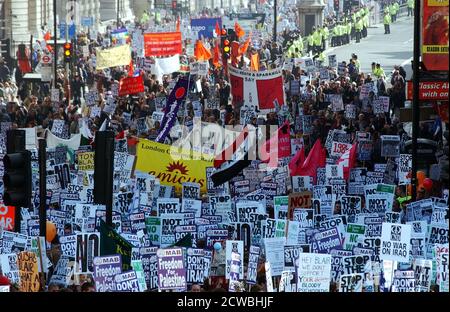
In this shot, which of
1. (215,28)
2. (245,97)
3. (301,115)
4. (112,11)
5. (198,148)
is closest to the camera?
(198,148)

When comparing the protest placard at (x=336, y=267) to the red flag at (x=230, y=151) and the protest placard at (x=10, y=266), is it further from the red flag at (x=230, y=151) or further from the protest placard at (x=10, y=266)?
the red flag at (x=230, y=151)

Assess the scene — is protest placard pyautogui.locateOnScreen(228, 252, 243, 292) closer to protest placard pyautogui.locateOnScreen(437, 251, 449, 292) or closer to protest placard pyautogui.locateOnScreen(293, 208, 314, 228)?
protest placard pyautogui.locateOnScreen(437, 251, 449, 292)

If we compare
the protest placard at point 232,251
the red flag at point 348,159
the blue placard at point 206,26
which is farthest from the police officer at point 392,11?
the protest placard at point 232,251

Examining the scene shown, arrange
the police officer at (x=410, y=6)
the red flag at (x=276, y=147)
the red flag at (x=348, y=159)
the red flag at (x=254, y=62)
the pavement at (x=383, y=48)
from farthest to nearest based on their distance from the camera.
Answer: the police officer at (x=410, y=6), the pavement at (x=383, y=48), the red flag at (x=254, y=62), the red flag at (x=276, y=147), the red flag at (x=348, y=159)

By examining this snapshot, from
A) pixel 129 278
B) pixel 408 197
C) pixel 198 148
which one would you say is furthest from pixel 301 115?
pixel 129 278

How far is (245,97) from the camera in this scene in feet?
122

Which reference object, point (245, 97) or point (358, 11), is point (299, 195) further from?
point (358, 11)

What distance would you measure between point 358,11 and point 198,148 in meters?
56.1

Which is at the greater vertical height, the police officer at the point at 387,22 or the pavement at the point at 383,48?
the police officer at the point at 387,22

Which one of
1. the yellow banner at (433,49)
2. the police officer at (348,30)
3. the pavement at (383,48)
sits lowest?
the pavement at (383,48)

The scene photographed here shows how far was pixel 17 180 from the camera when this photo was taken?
18500mm

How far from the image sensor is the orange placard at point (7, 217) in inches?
811

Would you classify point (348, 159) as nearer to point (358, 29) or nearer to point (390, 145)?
point (390, 145)

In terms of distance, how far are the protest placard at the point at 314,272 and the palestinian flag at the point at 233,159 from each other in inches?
323
